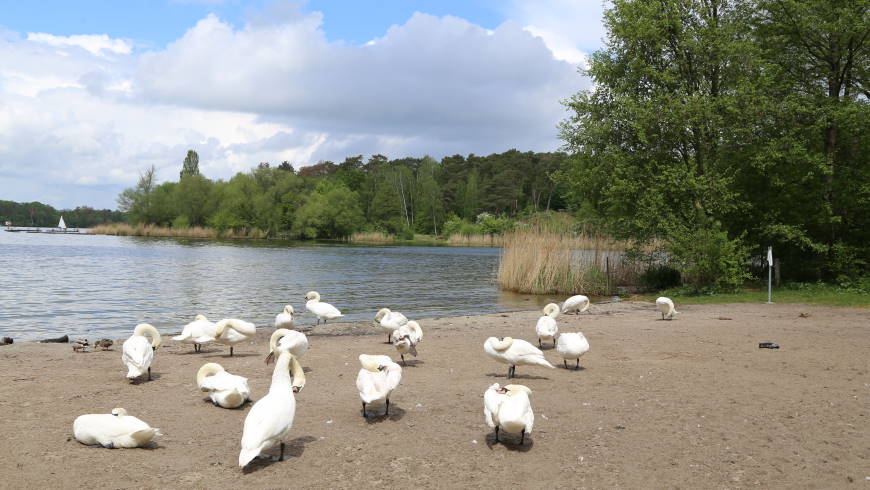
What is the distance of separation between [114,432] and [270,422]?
1.80 meters

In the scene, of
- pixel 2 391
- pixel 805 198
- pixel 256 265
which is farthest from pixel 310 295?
pixel 256 265

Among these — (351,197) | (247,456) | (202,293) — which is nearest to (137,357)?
(247,456)

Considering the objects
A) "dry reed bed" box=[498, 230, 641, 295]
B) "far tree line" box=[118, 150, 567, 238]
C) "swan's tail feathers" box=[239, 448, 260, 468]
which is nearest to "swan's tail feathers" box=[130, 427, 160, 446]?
"swan's tail feathers" box=[239, 448, 260, 468]

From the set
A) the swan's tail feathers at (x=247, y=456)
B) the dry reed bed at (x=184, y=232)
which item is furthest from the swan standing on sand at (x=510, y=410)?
the dry reed bed at (x=184, y=232)

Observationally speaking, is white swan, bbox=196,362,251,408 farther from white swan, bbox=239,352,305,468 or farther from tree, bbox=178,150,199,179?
tree, bbox=178,150,199,179

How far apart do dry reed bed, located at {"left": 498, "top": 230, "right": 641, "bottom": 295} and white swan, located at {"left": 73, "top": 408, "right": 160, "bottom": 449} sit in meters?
21.8

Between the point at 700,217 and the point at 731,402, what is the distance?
17.5 meters

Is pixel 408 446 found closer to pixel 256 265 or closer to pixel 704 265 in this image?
pixel 704 265

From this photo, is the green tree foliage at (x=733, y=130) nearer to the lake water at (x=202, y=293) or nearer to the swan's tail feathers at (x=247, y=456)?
the lake water at (x=202, y=293)

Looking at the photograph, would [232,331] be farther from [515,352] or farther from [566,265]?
[566,265]

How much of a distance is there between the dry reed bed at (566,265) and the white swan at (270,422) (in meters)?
21.3

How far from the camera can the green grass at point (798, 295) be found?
19938 mm

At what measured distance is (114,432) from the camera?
614cm

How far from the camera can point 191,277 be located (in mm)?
32500
